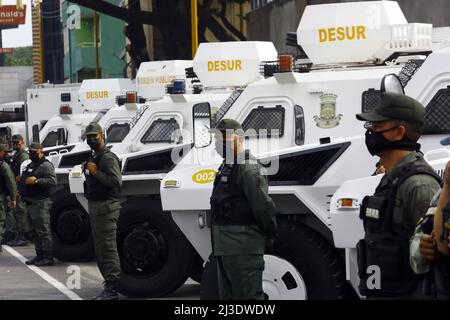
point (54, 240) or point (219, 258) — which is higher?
point (219, 258)

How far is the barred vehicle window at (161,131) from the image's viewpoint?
48.9ft

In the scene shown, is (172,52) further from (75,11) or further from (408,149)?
(408,149)

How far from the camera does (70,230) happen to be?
15.7m

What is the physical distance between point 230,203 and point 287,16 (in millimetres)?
29826

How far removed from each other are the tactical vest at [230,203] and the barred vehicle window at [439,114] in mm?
1728

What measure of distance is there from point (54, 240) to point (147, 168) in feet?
11.5

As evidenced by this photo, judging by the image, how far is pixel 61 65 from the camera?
97.9 metres

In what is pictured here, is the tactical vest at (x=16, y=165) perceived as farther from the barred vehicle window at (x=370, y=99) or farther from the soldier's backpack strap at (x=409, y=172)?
the soldier's backpack strap at (x=409, y=172)

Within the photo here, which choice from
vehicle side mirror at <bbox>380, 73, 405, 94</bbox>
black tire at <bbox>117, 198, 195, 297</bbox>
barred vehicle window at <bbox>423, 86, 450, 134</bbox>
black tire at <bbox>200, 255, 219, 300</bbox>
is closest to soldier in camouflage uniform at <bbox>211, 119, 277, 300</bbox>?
black tire at <bbox>200, 255, 219, 300</bbox>

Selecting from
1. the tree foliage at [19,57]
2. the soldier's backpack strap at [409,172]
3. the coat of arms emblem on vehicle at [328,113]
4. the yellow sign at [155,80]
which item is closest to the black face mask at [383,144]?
the soldier's backpack strap at [409,172]

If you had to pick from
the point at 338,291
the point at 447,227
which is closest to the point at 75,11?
the point at 338,291

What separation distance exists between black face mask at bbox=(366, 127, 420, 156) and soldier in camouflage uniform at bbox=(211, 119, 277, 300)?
7.74 feet

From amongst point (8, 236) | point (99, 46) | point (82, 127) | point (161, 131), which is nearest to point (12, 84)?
point (99, 46)
